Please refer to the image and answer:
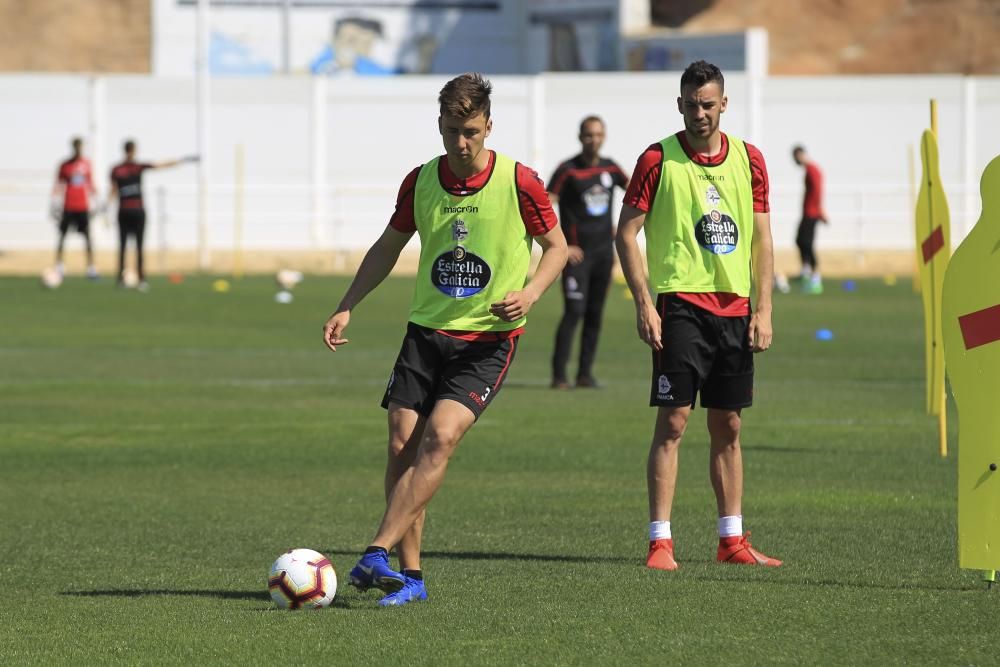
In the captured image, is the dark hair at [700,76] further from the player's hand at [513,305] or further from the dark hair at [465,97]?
the player's hand at [513,305]

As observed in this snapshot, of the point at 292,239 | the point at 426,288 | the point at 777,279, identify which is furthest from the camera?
the point at 292,239

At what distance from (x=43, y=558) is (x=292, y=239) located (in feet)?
107

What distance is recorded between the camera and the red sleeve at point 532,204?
7188mm

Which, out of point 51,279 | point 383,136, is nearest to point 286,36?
point 383,136

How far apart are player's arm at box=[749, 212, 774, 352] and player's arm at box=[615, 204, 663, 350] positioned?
0.42m

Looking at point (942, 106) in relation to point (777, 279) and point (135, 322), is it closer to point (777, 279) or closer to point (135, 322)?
point (777, 279)

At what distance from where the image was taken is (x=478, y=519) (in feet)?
31.5

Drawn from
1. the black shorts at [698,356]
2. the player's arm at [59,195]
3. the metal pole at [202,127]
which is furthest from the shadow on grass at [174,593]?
the metal pole at [202,127]

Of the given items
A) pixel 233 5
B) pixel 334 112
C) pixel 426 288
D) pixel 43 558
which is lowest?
pixel 43 558

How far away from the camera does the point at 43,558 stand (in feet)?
27.5

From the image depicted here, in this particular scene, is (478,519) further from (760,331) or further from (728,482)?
(760,331)

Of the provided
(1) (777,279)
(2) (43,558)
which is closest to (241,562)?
(2) (43,558)

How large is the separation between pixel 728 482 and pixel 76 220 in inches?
973

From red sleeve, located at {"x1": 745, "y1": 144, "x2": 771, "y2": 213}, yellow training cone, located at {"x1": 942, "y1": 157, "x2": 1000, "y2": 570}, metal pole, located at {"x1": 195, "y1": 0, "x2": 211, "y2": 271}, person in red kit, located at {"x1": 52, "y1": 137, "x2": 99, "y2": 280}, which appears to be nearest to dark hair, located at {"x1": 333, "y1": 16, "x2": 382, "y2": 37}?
metal pole, located at {"x1": 195, "y1": 0, "x2": 211, "y2": 271}
